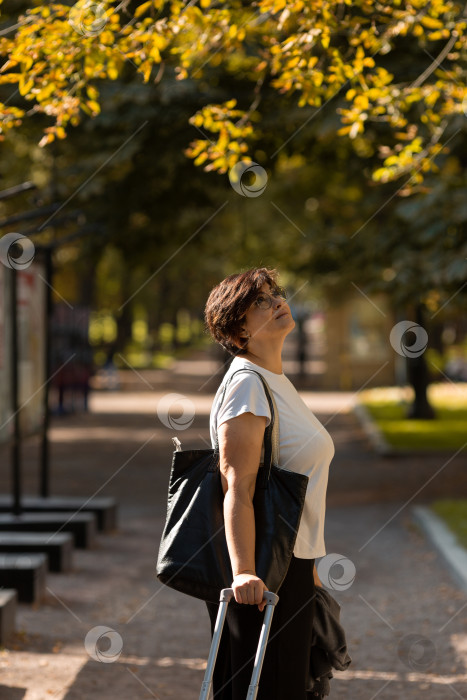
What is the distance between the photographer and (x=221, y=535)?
3.30 meters

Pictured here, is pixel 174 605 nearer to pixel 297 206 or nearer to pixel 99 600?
pixel 99 600

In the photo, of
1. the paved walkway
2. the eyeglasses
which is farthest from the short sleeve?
the paved walkway

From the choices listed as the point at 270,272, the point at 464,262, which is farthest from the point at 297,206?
the point at 270,272

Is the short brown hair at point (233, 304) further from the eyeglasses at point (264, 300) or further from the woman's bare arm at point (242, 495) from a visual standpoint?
the woman's bare arm at point (242, 495)

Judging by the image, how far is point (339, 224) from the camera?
23.5 m

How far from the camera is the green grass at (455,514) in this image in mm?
9820

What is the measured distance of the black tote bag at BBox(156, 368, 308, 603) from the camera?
328 centimetres

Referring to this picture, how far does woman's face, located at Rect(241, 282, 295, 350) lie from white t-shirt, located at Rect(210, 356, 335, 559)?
0.08 m
